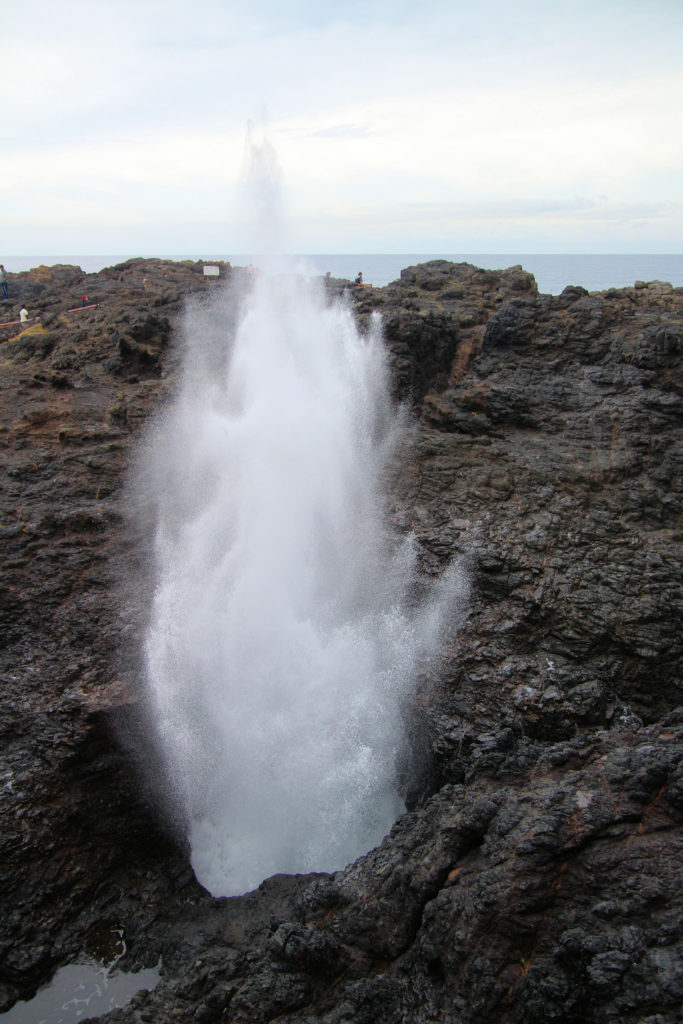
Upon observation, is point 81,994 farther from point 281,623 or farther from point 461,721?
point 461,721

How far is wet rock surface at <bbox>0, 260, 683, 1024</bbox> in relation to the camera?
605 cm

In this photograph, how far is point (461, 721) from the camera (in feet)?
30.2

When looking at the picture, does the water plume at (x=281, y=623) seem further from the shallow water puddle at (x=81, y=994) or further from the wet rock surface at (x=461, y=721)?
the shallow water puddle at (x=81, y=994)

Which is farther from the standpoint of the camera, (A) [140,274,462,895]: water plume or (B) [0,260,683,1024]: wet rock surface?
(A) [140,274,462,895]: water plume

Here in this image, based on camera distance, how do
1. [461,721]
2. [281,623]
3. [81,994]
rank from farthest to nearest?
[281,623]
[461,721]
[81,994]

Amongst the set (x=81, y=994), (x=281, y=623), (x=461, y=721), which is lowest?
(x=81, y=994)

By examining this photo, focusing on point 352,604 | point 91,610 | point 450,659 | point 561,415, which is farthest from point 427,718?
point 561,415

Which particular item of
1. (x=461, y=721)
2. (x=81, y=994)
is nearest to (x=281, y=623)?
(x=461, y=721)

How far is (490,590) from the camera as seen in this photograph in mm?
10352

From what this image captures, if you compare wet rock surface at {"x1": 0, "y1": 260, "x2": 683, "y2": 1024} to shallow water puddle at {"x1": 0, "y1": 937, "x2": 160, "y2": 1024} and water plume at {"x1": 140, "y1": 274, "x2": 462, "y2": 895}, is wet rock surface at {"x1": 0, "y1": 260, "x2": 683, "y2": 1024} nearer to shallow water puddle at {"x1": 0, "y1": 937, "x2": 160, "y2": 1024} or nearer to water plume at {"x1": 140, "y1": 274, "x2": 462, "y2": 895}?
shallow water puddle at {"x1": 0, "y1": 937, "x2": 160, "y2": 1024}

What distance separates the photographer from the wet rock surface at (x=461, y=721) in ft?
19.9

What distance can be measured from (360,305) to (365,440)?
6.37 meters

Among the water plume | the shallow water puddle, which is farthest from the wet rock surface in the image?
the water plume

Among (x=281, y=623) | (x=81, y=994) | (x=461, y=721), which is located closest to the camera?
(x=81, y=994)
